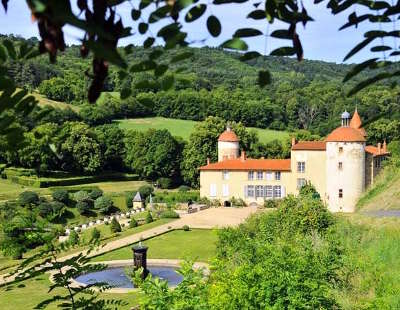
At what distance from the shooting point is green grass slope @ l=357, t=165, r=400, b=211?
28.0 m

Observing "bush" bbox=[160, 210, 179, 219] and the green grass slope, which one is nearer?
the green grass slope

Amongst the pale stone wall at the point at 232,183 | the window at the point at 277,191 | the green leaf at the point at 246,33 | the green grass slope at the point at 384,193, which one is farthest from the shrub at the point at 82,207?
the green leaf at the point at 246,33

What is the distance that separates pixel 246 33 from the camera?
190 cm

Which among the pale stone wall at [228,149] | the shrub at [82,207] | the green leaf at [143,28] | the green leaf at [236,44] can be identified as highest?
the pale stone wall at [228,149]

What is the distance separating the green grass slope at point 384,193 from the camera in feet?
92.0

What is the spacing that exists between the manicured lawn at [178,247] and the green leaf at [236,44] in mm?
23553

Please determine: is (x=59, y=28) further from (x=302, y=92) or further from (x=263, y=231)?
(x=302, y=92)

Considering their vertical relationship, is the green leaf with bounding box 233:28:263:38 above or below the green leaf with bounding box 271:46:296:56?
above

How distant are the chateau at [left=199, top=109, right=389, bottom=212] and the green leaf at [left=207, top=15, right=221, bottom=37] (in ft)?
124

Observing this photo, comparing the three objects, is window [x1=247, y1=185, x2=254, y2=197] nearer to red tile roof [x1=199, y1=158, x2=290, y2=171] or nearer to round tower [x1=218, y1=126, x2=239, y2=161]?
red tile roof [x1=199, y1=158, x2=290, y2=171]

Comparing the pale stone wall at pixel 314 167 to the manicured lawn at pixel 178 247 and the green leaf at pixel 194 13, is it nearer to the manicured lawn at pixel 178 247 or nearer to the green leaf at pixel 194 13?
the manicured lawn at pixel 178 247

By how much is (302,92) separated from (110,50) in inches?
3444

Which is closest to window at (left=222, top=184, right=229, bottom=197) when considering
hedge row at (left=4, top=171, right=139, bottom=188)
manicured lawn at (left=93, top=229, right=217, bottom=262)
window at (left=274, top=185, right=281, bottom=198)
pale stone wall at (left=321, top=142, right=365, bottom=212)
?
window at (left=274, top=185, right=281, bottom=198)

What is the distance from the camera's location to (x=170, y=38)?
1.77 meters
